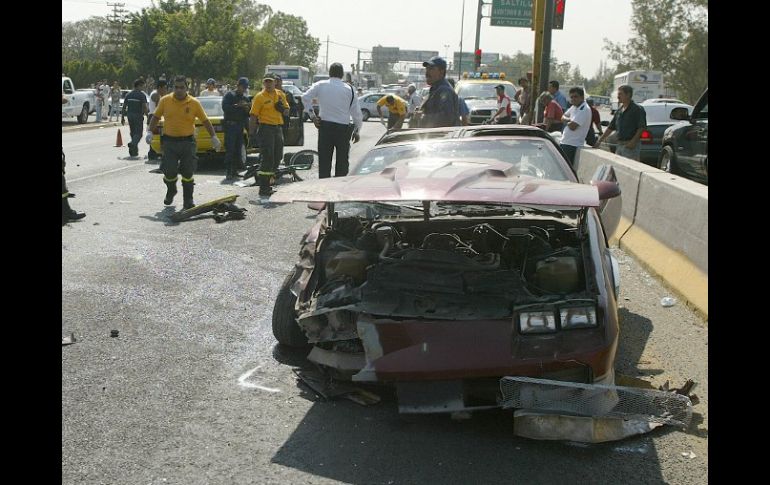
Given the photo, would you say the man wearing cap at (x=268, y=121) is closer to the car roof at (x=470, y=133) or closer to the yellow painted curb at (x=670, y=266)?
the yellow painted curb at (x=670, y=266)

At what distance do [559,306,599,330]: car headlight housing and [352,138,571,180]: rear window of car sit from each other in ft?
6.12

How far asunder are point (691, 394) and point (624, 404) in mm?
920

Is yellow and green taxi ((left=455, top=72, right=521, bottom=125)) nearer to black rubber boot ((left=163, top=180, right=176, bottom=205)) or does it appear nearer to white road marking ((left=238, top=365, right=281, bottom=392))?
black rubber boot ((left=163, top=180, right=176, bottom=205))

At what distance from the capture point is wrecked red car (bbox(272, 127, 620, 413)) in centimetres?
422

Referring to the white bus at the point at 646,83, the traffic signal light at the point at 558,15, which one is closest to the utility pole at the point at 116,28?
the white bus at the point at 646,83

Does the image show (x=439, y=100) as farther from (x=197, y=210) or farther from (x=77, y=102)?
(x=77, y=102)

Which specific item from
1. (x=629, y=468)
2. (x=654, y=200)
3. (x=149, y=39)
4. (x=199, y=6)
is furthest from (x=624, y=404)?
(x=149, y=39)

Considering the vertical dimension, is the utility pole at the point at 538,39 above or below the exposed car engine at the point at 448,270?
above

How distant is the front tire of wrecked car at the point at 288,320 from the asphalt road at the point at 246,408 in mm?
111

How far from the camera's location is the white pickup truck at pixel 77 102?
33719 mm

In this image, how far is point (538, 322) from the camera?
4.24 m

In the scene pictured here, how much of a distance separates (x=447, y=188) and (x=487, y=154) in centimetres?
174

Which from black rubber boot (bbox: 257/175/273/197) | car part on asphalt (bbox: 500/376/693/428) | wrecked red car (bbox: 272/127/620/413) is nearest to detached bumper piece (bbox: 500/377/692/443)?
car part on asphalt (bbox: 500/376/693/428)
